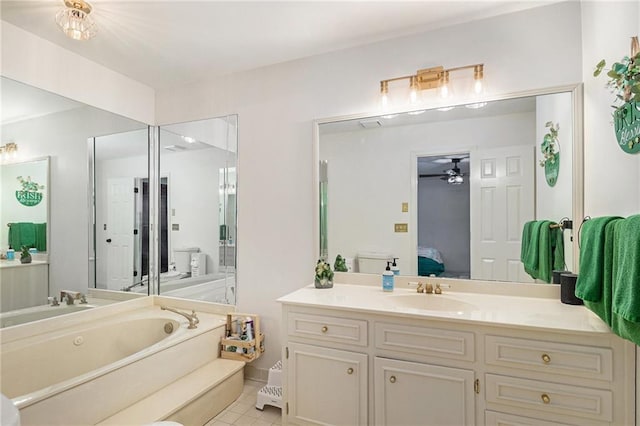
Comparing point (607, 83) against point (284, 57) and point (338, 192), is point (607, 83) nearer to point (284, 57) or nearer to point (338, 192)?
point (338, 192)

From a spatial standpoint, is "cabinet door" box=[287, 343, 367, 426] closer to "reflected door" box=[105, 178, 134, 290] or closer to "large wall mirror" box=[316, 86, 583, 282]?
"large wall mirror" box=[316, 86, 583, 282]

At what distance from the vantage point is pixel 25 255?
2.14 metres

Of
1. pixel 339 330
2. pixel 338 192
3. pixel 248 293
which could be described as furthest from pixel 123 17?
pixel 339 330

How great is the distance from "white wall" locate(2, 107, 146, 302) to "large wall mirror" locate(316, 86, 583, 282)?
1.88 m

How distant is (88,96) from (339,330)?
2594mm

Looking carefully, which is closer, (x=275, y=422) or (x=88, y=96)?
(x=275, y=422)


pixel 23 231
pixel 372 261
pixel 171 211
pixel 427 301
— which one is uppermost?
pixel 171 211

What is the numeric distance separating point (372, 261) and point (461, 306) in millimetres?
641

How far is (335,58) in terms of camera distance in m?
2.37

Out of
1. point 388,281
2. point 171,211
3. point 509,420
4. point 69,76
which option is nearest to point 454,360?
point 509,420

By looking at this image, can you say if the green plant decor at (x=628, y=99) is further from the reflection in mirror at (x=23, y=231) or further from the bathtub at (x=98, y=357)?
the reflection in mirror at (x=23, y=231)

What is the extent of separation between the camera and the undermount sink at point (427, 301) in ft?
6.23

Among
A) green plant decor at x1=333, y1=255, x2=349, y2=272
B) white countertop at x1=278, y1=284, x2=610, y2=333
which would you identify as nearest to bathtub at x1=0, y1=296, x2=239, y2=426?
white countertop at x1=278, y1=284, x2=610, y2=333

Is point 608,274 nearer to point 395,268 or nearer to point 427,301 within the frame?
point 427,301
